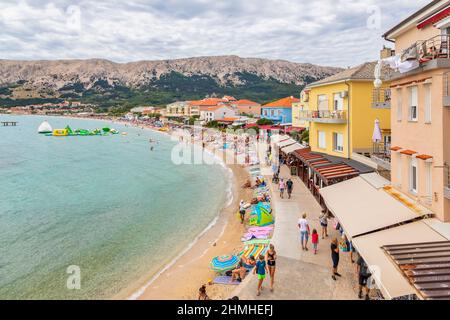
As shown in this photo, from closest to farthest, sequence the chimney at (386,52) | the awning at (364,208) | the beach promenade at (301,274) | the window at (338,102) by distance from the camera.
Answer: the awning at (364,208), the beach promenade at (301,274), the chimney at (386,52), the window at (338,102)

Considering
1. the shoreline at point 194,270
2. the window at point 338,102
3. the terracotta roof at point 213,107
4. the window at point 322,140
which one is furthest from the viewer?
the terracotta roof at point 213,107

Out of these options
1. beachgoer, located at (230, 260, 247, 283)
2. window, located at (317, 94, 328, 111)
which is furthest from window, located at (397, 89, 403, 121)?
window, located at (317, 94, 328, 111)

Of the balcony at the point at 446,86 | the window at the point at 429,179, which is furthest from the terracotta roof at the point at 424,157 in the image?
the balcony at the point at 446,86

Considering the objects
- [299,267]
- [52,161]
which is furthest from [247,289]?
[52,161]

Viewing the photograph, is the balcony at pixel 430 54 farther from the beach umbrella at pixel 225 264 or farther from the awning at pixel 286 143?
the awning at pixel 286 143

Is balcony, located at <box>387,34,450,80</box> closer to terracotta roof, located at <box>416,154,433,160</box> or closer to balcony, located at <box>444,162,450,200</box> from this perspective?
terracotta roof, located at <box>416,154,433,160</box>

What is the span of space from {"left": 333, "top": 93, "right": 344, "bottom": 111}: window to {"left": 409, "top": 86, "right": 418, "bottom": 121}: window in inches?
429

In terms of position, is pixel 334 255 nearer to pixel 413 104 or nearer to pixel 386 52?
pixel 413 104

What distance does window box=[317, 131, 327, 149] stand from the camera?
87.7 feet

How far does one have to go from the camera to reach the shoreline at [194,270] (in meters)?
15.5

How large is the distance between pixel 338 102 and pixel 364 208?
12.9 meters

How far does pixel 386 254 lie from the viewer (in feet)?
30.5

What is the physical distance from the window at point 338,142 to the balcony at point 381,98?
11.3 feet

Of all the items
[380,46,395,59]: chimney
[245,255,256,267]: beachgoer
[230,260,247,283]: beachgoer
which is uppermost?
[380,46,395,59]: chimney
